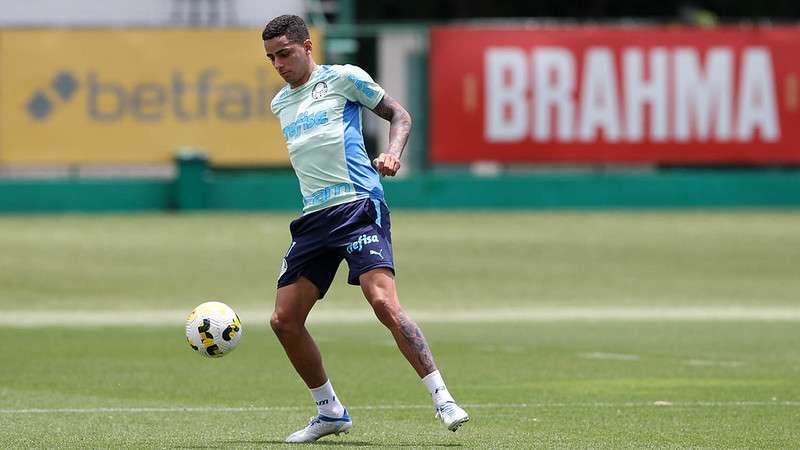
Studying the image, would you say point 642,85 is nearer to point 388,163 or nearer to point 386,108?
point 386,108

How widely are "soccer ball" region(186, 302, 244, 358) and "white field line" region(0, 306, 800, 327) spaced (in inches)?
347

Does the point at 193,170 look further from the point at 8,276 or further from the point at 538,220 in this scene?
the point at 8,276

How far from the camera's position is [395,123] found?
390 inches

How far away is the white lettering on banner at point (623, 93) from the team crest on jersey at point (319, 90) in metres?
27.0

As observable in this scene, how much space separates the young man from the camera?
9.77m

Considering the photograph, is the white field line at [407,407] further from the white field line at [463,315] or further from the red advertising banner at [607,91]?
the red advertising banner at [607,91]

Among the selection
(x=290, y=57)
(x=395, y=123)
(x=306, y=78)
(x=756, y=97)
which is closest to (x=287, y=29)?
(x=290, y=57)

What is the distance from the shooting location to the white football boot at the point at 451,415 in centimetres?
934

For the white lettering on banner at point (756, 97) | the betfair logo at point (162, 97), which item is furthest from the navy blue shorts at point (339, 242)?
the white lettering on banner at point (756, 97)

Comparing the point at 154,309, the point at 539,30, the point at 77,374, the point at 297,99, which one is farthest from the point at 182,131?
the point at 297,99

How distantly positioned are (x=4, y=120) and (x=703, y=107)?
556 inches

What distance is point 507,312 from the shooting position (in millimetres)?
20656

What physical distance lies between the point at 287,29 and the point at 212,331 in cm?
172

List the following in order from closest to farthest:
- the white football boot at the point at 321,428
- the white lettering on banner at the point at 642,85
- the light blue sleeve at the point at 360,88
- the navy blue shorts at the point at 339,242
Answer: the navy blue shorts at the point at 339,242
the white football boot at the point at 321,428
the light blue sleeve at the point at 360,88
the white lettering on banner at the point at 642,85
